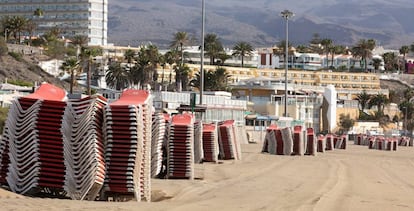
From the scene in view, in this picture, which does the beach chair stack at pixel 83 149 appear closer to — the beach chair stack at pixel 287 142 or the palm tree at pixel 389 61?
the beach chair stack at pixel 287 142

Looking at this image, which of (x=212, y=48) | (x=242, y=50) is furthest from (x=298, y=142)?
(x=242, y=50)

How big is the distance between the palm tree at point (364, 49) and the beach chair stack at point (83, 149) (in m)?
161

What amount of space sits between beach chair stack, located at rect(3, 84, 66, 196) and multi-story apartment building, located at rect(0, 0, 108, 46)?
152569mm

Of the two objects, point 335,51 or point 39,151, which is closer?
point 39,151

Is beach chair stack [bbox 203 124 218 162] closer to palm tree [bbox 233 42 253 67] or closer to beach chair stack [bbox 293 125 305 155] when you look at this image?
beach chair stack [bbox 293 125 305 155]

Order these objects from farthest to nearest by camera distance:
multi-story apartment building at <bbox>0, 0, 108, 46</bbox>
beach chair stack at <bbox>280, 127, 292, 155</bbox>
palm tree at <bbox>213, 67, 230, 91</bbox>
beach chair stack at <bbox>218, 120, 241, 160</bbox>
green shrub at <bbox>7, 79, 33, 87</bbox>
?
multi-story apartment building at <bbox>0, 0, 108, 46</bbox>, palm tree at <bbox>213, 67, 230, 91</bbox>, green shrub at <bbox>7, 79, 33, 87</bbox>, beach chair stack at <bbox>280, 127, 292, 155</bbox>, beach chair stack at <bbox>218, 120, 241, 160</bbox>

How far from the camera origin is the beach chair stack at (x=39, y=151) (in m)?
16.0

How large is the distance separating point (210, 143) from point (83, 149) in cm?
1633

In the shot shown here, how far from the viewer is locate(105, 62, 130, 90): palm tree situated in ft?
351

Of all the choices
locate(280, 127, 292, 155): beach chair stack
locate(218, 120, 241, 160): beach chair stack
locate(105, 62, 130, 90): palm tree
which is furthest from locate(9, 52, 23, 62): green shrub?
locate(218, 120, 241, 160): beach chair stack

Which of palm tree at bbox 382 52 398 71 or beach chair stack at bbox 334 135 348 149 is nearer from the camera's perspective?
beach chair stack at bbox 334 135 348 149

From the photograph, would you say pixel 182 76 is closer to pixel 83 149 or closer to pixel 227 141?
pixel 227 141

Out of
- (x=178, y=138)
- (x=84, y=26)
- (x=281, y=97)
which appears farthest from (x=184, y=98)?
(x=84, y=26)

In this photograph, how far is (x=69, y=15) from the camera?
170 meters
